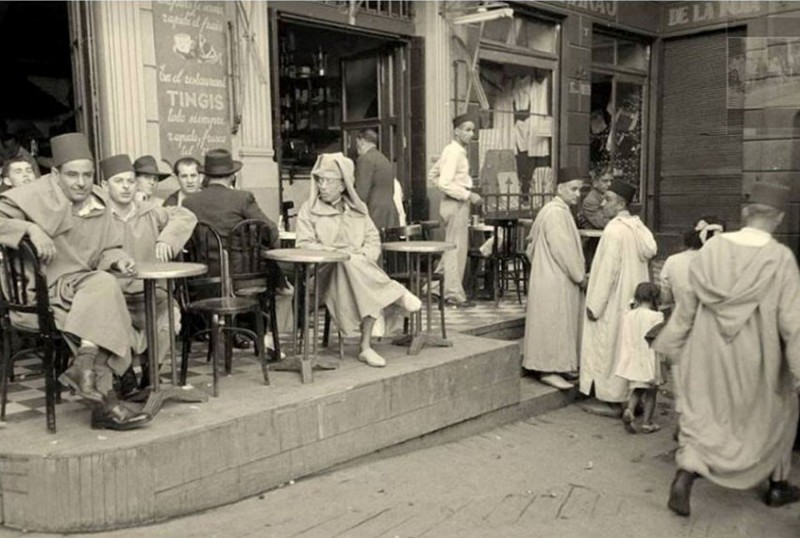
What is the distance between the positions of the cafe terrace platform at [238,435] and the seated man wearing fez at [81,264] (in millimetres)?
258

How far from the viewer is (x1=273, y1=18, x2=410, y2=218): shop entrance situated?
8.95 meters

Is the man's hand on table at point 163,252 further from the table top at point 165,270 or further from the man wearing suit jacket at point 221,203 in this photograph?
the man wearing suit jacket at point 221,203

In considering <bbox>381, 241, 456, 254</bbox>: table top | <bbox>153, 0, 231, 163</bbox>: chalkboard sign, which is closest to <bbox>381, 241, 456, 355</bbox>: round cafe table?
<bbox>381, 241, 456, 254</bbox>: table top

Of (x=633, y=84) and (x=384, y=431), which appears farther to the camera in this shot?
(x=633, y=84)

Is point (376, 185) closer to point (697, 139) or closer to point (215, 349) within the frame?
point (215, 349)

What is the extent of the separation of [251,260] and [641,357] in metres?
2.85

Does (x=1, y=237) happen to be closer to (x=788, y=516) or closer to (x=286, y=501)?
(x=286, y=501)

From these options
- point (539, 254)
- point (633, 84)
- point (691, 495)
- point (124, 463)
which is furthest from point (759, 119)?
point (633, 84)

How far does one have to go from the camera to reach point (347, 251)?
16.6 ft

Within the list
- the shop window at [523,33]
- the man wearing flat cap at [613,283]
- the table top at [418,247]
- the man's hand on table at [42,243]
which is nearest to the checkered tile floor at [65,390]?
the man's hand on table at [42,243]

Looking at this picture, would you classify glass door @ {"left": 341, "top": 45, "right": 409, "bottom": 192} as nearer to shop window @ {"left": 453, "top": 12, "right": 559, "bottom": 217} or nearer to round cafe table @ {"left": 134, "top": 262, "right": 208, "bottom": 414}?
shop window @ {"left": 453, "top": 12, "right": 559, "bottom": 217}

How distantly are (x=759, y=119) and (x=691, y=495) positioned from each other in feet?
10.2

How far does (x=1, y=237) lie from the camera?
11.8 ft

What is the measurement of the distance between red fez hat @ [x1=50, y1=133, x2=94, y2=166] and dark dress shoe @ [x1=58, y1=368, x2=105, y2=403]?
108 centimetres
